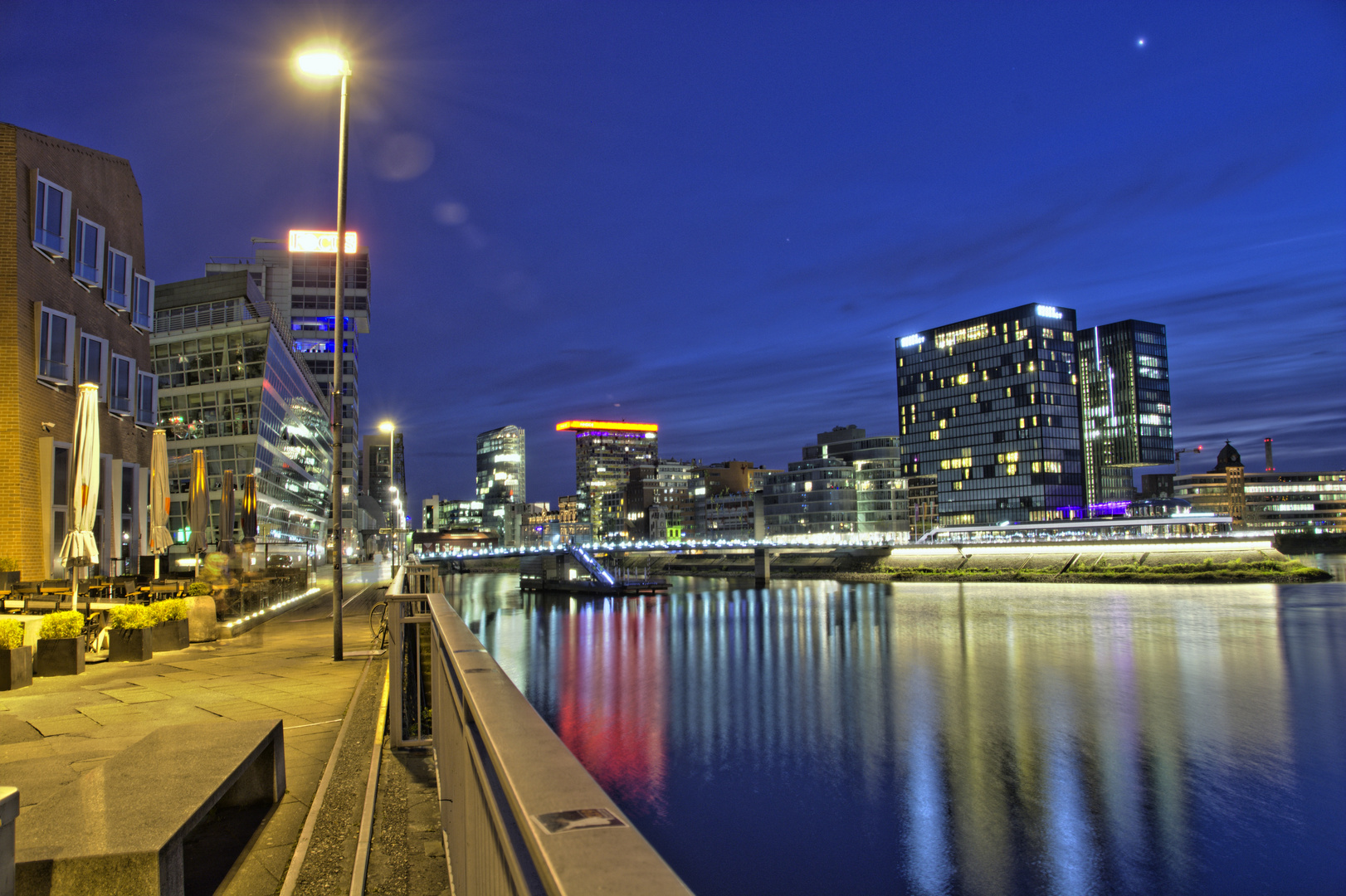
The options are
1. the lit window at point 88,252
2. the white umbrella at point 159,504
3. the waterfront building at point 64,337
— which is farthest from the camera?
the lit window at point 88,252

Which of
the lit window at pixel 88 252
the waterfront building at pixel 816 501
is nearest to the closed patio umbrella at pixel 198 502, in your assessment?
the lit window at pixel 88 252

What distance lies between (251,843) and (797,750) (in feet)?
90.3

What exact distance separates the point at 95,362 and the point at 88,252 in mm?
3914

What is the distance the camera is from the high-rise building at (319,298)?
117 m

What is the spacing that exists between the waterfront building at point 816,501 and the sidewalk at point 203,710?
516ft

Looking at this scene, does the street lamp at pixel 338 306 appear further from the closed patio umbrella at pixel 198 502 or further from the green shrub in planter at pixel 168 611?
the closed patio umbrella at pixel 198 502

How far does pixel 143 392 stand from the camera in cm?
3619

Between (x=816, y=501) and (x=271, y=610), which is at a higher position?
(x=816, y=501)

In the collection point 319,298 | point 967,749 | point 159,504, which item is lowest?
point 967,749

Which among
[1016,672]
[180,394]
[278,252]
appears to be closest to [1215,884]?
[1016,672]

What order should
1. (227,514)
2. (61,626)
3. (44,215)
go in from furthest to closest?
1. (44,215)
2. (227,514)
3. (61,626)

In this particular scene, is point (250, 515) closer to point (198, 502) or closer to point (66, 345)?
point (198, 502)

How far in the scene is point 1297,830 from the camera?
23281mm

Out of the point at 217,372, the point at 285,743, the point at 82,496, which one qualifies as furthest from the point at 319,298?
the point at 285,743
